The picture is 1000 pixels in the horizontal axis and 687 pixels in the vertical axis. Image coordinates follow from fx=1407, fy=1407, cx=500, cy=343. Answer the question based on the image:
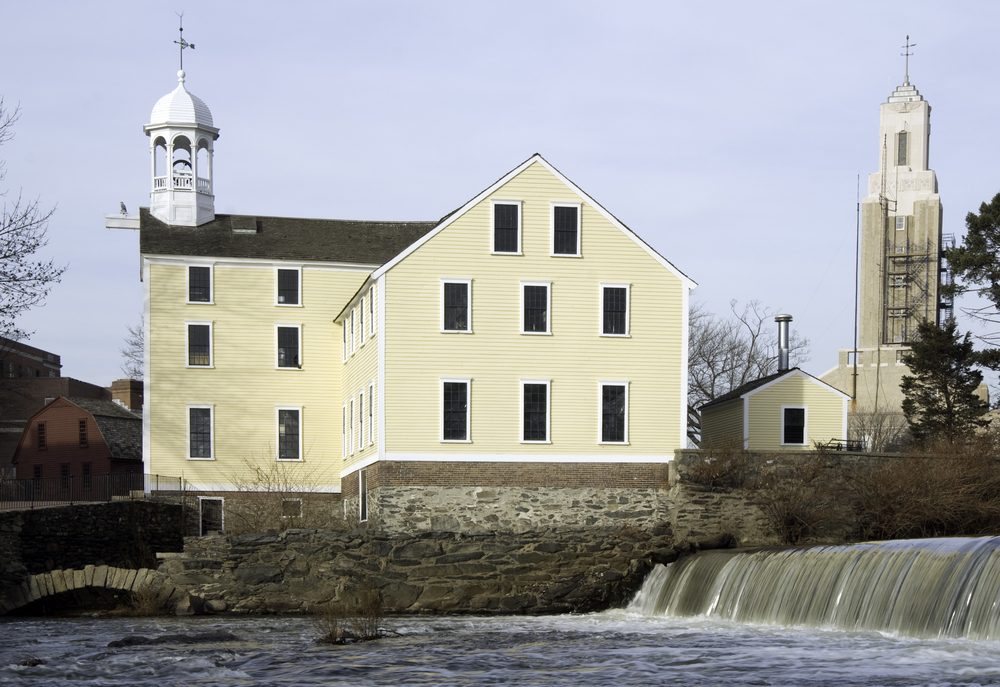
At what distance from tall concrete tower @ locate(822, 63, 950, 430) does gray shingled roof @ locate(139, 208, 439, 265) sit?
156 feet

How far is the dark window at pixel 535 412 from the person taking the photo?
3822 centimetres

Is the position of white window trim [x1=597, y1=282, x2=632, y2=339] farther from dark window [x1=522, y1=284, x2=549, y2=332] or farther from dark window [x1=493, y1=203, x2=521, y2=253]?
dark window [x1=493, y1=203, x2=521, y2=253]

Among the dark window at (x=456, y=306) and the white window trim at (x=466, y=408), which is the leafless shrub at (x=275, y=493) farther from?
the dark window at (x=456, y=306)

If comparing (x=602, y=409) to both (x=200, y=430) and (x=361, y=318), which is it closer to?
(x=361, y=318)

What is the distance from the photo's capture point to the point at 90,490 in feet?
180

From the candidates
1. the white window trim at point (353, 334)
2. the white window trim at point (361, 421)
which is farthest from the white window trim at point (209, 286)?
the white window trim at point (361, 421)

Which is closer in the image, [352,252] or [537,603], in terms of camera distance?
[537,603]

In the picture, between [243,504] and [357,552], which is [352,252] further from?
[357,552]

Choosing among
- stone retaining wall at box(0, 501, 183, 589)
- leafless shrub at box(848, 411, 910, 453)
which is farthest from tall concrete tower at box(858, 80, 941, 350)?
stone retaining wall at box(0, 501, 183, 589)

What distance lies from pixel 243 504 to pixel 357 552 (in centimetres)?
1040

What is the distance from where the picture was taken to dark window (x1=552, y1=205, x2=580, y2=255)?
3888cm

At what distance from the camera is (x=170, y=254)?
46281 millimetres

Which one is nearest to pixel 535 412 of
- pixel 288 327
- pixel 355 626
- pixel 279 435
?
pixel 279 435

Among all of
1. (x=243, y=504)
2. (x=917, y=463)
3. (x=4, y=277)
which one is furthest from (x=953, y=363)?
(x=4, y=277)
